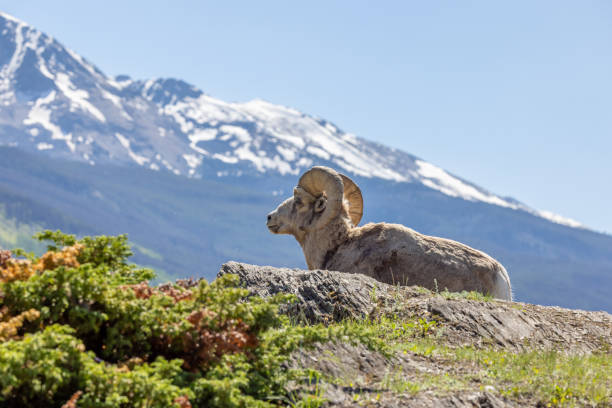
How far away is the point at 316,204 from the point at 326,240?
1.18 metres

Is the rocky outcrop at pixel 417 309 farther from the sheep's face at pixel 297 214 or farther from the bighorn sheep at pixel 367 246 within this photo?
the sheep's face at pixel 297 214

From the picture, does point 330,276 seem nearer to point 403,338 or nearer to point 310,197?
point 403,338

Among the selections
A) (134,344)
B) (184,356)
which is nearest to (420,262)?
(184,356)

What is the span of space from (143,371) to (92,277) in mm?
922

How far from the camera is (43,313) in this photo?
4.93 meters

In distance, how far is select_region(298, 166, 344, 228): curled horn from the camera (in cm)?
1639

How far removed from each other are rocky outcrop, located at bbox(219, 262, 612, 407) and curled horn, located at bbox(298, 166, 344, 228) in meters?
4.93

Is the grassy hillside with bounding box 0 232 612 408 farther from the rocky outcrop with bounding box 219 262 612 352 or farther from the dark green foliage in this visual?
the rocky outcrop with bounding box 219 262 612 352

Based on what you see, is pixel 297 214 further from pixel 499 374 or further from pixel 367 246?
pixel 499 374

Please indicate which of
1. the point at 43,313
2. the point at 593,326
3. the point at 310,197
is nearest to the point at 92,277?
the point at 43,313

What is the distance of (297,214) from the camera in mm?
17281

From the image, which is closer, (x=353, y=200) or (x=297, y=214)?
(x=297, y=214)

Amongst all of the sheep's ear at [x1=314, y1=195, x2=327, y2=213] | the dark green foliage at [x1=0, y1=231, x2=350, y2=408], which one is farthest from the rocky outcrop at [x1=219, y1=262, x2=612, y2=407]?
the sheep's ear at [x1=314, y1=195, x2=327, y2=213]

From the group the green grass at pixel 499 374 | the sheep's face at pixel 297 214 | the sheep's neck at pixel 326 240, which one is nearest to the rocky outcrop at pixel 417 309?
the green grass at pixel 499 374
